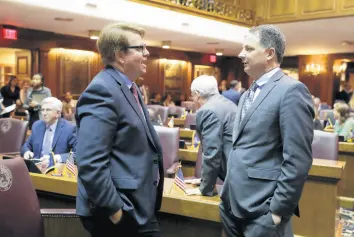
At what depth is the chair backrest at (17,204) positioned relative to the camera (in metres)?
1.74

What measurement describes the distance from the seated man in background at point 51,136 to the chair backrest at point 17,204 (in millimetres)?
1389

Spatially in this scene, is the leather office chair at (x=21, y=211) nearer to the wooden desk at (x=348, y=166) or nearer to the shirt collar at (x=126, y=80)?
the shirt collar at (x=126, y=80)

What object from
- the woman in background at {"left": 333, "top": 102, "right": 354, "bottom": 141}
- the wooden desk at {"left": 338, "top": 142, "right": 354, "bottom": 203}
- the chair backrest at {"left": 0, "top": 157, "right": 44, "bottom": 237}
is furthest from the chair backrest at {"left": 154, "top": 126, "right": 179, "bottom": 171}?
the woman in background at {"left": 333, "top": 102, "right": 354, "bottom": 141}

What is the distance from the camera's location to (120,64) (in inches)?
61.4

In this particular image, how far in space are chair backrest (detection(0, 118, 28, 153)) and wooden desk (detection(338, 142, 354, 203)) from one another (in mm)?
3344

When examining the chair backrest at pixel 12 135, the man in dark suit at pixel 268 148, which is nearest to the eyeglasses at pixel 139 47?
the man in dark suit at pixel 268 148

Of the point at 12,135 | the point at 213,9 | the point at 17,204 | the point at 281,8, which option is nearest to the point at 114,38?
the point at 17,204

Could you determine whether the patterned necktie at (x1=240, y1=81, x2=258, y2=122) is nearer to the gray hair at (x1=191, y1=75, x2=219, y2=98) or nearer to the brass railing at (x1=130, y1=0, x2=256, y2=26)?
the gray hair at (x1=191, y1=75, x2=219, y2=98)

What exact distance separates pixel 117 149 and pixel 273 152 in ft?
2.01

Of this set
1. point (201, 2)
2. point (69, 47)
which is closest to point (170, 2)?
point (201, 2)

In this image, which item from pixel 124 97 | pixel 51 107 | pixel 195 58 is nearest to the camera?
pixel 124 97

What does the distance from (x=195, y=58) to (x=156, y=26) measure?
5904mm

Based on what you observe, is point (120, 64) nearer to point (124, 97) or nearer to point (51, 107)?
point (124, 97)

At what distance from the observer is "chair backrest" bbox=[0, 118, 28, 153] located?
401 centimetres
